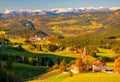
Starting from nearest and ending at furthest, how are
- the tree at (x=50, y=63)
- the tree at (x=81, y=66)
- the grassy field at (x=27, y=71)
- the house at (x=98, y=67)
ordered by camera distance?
1. the tree at (x=81, y=66)
2. the house at (x=98, y=67)
3. the grassy field at (x=27, y=71)
4. the tree at (x=50, y=63)

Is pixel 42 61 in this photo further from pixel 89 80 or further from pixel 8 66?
pixel 89 80

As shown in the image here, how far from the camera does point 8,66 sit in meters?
122

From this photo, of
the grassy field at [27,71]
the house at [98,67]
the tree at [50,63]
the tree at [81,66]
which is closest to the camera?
the tree at [81,66]

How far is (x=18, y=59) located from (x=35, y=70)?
3221 centimetres

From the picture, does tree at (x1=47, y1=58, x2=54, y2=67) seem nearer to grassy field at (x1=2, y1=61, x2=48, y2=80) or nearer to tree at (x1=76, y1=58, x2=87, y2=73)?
grassy field at (x1=2, y1=61, x2=48, y2=80)

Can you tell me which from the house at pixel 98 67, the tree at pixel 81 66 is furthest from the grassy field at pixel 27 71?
the house at pixel 98 67

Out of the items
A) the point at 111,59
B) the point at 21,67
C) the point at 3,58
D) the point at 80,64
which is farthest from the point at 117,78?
the point at 111,59

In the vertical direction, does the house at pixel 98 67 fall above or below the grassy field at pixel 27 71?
above

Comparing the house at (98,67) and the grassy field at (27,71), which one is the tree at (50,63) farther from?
the house at (98,67)

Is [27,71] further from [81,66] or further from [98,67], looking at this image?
[81,66]

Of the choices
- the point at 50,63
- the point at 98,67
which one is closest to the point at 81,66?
the point at 98,67

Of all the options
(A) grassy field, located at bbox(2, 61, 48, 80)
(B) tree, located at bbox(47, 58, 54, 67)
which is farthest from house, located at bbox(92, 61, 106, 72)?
(B) tree, located at bbox(47, 58, 54, 67)

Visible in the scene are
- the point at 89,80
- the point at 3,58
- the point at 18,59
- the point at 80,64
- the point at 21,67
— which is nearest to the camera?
the point at 89,80

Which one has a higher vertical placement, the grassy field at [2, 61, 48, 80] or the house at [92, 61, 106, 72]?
the house at [92, 61, 106, 72]
